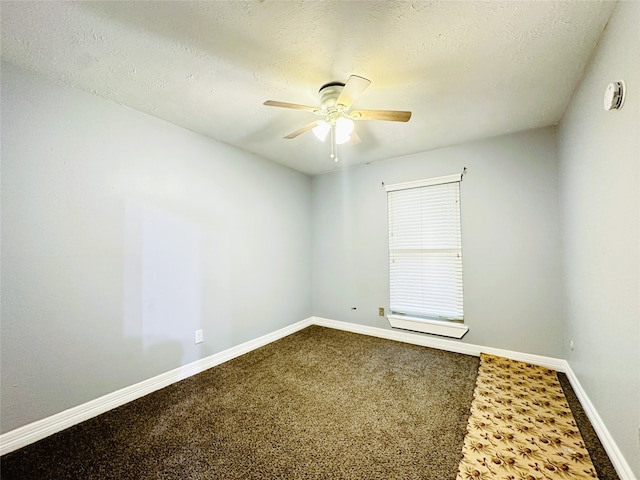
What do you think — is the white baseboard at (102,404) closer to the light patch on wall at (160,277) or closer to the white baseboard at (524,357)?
the light patch on wall at (160,277)

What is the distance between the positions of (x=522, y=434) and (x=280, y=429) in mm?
1576

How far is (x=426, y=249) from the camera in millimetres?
3279

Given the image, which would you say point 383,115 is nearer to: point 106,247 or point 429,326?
point 106,247

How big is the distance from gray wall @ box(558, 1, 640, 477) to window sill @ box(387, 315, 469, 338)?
1.02 meters

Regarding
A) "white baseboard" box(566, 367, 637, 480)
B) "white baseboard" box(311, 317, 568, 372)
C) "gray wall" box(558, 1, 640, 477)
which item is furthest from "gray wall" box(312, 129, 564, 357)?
"white baseboard" box(566, 367, 637, 480)

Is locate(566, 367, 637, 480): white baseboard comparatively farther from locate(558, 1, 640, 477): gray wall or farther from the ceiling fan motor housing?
the ceiling fan motor housing

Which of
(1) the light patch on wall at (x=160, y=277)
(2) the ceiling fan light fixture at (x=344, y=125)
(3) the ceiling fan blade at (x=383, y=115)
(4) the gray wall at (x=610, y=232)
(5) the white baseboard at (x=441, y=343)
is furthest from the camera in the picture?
(5) the white baseboard at (x=441, y=343)

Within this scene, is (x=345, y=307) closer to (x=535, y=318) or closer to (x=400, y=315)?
(x=400, y=315)

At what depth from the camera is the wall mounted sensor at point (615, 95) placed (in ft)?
4.19

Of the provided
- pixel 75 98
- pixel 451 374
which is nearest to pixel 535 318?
pixel 451 374

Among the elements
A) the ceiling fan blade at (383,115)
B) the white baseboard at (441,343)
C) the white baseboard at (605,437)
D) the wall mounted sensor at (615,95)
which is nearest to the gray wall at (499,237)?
the white baseboard at (441,343)

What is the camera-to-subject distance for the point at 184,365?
252 centimetres

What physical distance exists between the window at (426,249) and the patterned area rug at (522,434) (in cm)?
91

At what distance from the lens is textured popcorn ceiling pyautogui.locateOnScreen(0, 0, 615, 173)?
132 centimetres
